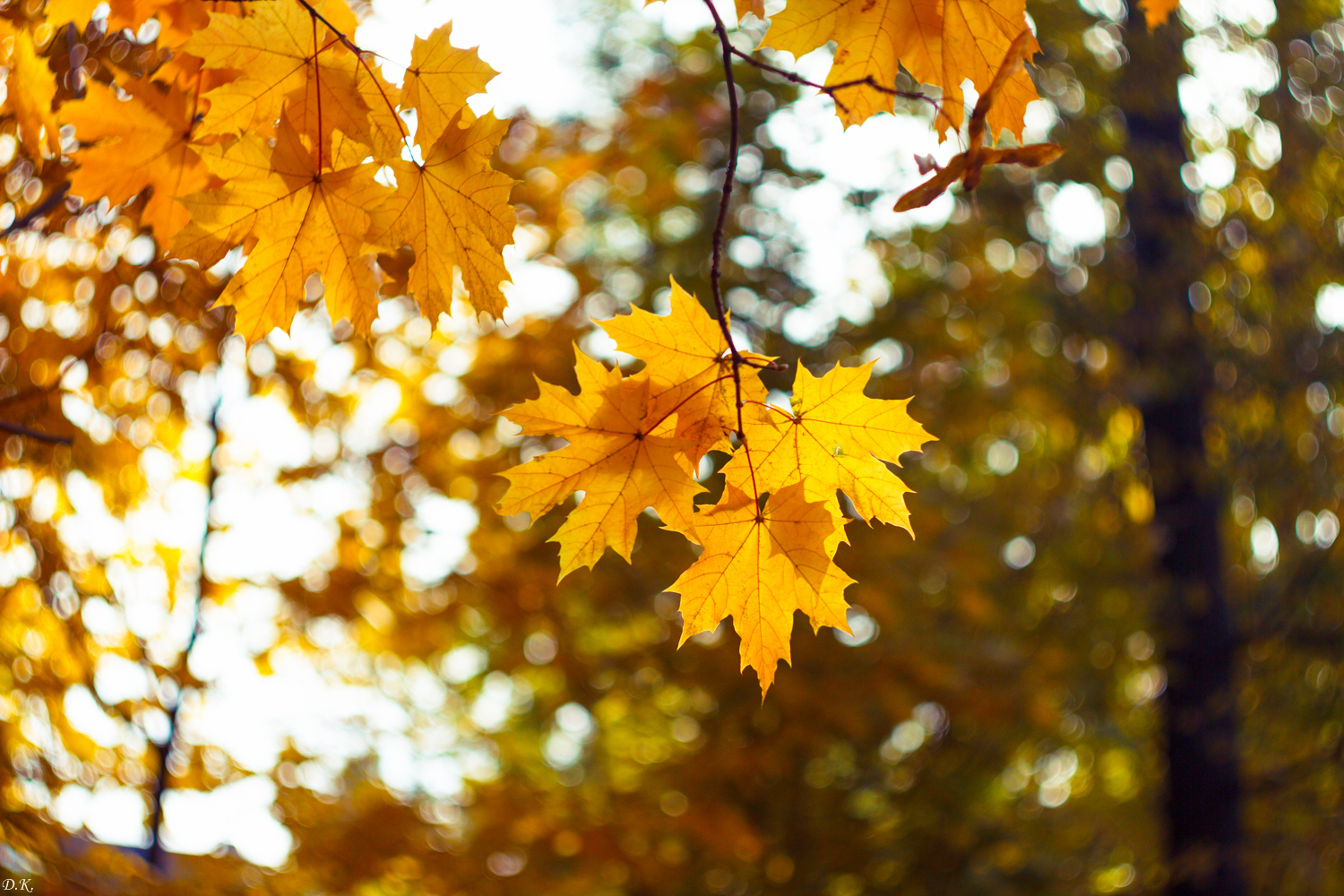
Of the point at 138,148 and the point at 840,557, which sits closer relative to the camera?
the point at 138,148

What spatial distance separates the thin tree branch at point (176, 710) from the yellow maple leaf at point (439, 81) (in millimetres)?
3077

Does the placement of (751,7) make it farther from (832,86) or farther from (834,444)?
(834,444)

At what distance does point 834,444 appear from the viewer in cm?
133

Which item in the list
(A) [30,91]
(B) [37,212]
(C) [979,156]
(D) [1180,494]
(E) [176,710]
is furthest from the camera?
(D) [1180,494]

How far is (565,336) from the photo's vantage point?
400cm

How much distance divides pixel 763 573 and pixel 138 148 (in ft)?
4.00

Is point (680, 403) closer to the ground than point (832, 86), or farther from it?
closer to the ground

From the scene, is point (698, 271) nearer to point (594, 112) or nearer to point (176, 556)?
point (594, 112)

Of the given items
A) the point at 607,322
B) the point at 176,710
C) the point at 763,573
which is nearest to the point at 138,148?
the point at 607,322

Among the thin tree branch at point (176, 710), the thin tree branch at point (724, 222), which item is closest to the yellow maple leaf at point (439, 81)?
the thin tree branch at point (724, 222)

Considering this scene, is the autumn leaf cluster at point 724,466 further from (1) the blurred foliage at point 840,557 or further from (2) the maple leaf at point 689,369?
(1) the blurred foliage at point 840,557

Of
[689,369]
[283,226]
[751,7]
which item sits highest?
[751,7]

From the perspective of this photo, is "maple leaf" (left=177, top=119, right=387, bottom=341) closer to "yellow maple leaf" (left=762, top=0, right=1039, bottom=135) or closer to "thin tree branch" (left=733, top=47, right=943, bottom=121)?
"thin tree branch" (left=733, top=47, right=943, bottom=121)

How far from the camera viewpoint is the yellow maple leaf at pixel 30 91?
5.46 feet
